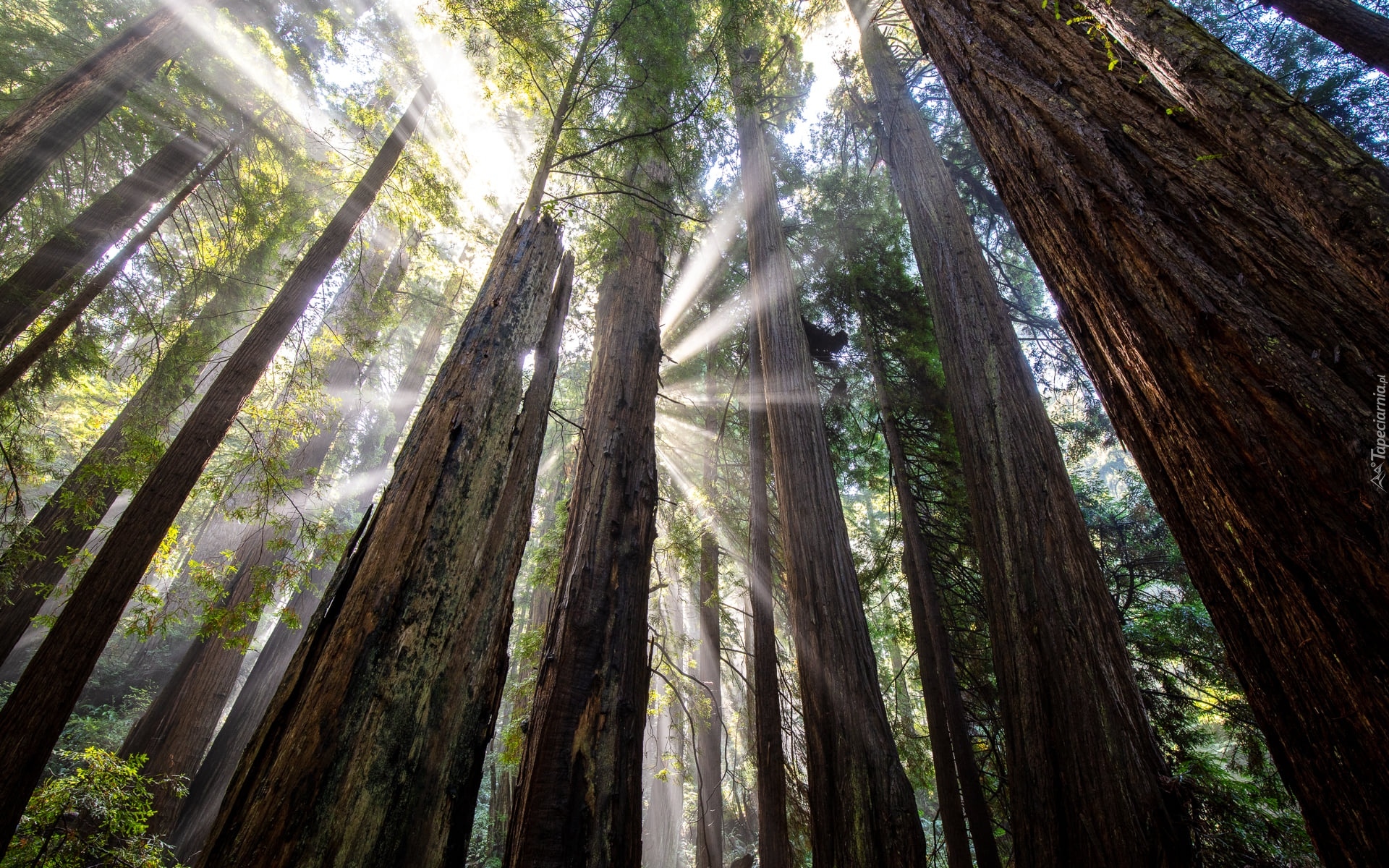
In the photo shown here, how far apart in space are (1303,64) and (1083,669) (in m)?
8.49

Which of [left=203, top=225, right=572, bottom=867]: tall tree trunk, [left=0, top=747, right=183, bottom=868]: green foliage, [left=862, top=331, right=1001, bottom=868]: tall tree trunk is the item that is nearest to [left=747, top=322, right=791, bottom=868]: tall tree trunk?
[left=862, top=331, right=1001, bottom=868]: tall tree trunk

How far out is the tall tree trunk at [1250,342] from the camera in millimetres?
838

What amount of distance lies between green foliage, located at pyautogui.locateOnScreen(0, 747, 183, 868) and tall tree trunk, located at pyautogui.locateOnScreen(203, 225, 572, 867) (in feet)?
13.2

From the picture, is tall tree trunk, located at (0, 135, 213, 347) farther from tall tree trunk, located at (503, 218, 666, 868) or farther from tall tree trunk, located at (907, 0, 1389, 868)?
tall tree trunk, located at (907, 0, 1389, 868)

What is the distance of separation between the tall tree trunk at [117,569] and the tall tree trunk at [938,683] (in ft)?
20.5

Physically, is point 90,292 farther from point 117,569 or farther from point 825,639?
point 825,639

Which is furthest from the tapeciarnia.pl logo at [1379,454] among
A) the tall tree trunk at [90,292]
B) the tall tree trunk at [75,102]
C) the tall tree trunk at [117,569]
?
the tall tree trunk at [75,102]

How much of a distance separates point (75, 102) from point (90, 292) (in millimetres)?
2192

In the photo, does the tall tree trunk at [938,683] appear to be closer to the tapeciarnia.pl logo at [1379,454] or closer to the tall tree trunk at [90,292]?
the tapeciarnia.pl logo at [1379,454]

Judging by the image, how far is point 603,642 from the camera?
3098mm

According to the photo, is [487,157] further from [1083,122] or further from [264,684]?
[264,684]

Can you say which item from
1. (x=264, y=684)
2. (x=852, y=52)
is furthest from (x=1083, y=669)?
(x=264, y=684)

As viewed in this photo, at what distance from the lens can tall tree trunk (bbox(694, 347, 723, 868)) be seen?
6.88 meters

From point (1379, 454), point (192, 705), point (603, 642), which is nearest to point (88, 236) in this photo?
point (192, 705)
